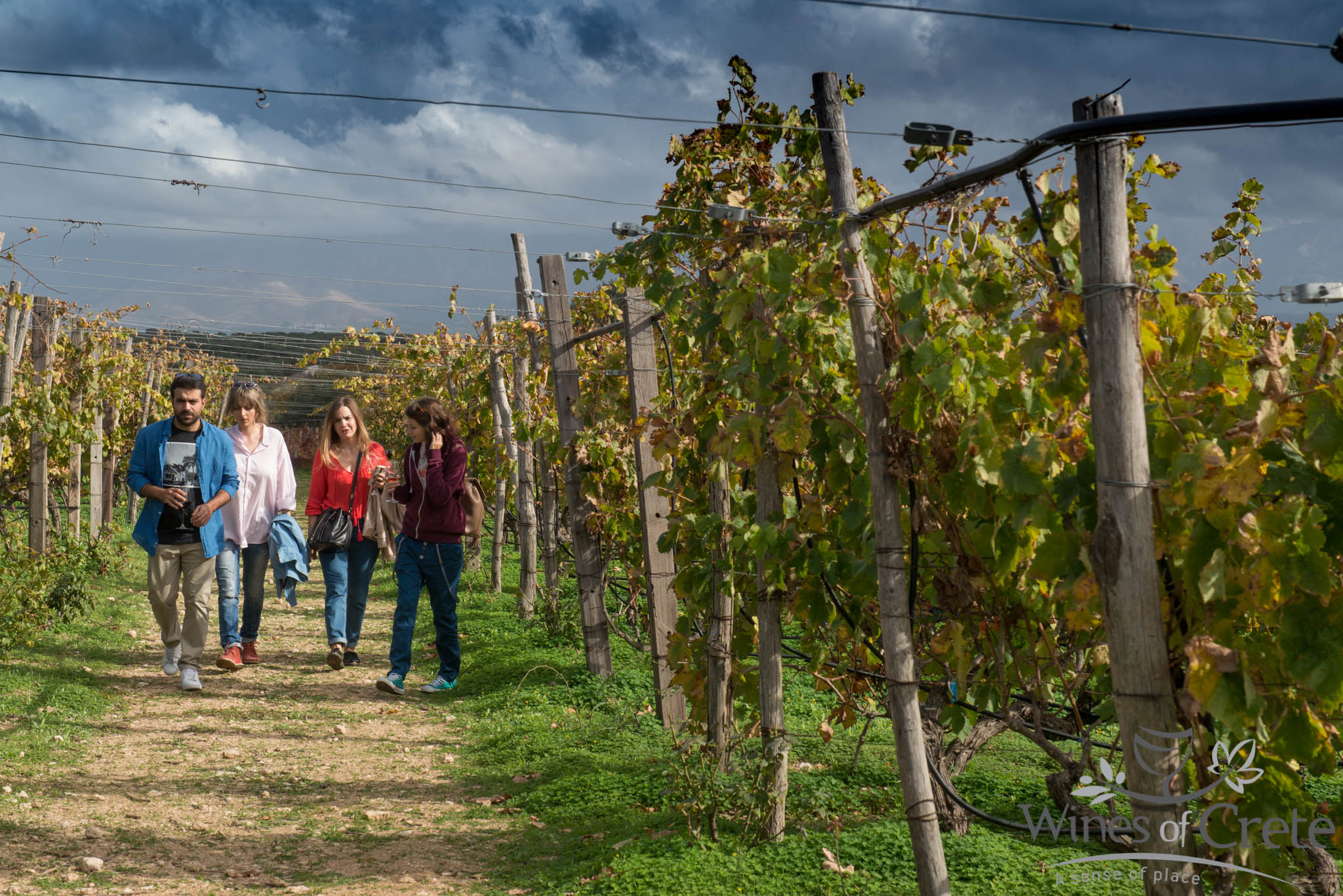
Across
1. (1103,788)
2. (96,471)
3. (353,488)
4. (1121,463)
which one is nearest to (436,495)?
(353,488)

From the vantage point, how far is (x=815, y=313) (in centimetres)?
328

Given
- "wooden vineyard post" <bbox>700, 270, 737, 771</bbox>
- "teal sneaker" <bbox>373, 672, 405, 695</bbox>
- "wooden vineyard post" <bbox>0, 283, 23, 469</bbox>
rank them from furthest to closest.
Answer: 1. "wooden vineyard post" <bbox>0, 283, 23, 469</bbox>
2. "teal sneaker" <bbox>373, 672, 405, 695</bbox>
3. "wooden vineyard post" <bbox>700, 270, 737, 771</bbox>

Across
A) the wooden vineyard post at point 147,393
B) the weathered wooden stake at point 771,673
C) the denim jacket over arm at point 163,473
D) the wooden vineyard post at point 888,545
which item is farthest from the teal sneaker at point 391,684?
the wooden vineyard post at point 147,393

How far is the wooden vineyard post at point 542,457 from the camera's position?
8617 mm

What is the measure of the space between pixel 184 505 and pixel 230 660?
105 cm

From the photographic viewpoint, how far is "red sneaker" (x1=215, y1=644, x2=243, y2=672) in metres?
6.41

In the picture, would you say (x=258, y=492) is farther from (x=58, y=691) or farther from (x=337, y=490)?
(x=58, y=691)

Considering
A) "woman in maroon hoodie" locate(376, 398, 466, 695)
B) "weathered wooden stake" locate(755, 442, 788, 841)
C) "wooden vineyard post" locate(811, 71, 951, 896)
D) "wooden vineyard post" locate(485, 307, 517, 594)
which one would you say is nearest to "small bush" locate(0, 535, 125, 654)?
"woman in maroon hoodie" locate(376, 398, 466, 695)

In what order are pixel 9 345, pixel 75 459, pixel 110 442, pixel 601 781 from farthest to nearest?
pixel 110 442 → pixel 75 459 → pixel 9 345 → pixel 601 781

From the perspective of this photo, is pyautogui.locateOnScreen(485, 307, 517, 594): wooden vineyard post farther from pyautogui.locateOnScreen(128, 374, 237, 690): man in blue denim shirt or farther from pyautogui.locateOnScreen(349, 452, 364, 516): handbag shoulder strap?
pyautogui.locateOnScreen(128, 374, 237, 690): man in blue denim shirt

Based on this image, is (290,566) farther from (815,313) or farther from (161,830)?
(815,313)

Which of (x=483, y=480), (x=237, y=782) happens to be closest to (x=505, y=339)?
(x=483, y=480)

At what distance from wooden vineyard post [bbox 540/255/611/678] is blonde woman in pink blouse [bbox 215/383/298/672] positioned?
1.72 metres

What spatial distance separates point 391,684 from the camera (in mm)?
6316
